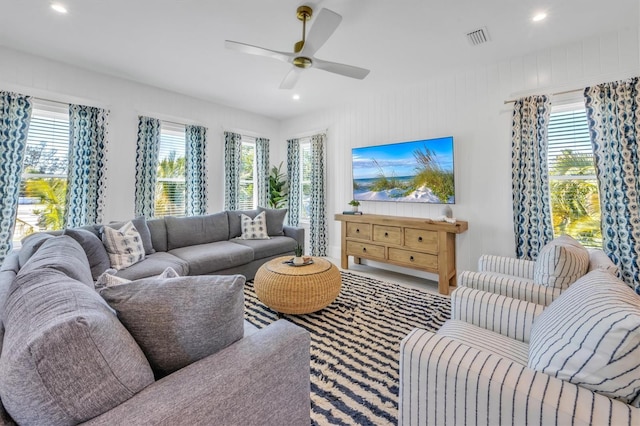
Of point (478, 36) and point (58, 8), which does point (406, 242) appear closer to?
point (478, 36)

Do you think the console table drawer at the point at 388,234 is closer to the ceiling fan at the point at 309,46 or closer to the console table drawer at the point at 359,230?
the console table drawer at the point at 359,230

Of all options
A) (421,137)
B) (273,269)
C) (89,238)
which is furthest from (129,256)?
(421,137)

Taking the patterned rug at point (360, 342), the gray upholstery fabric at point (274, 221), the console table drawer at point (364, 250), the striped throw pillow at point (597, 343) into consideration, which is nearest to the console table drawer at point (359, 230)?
the console table drawer at point (364, 250)

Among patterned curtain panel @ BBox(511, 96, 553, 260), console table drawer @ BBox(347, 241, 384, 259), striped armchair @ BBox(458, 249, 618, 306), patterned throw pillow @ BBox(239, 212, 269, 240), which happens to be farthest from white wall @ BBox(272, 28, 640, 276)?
patterned throw pillow @ BBox(239, 212, 269, 240)

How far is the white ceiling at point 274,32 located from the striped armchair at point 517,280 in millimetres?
2001

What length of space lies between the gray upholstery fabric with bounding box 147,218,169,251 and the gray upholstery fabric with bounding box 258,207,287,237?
4.64 ft

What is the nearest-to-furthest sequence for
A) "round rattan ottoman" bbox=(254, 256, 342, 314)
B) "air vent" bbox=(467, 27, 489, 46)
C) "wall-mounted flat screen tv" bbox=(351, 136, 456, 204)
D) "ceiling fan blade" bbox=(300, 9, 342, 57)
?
"ceiling fan blade" bbox=(300, 9, 342, 57) → "round rattan ottoman" bbox=(254, 256, 342, 314) → "air vent" bbox=(467, 27, 489, 46) → "wall-mounted flat screen tv" bbox=(351, 136, 456, 204)

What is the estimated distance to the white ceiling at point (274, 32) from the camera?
2.16 m

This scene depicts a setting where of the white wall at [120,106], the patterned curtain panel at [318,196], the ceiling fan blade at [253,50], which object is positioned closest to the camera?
the ceiling fan blade at [253,50]

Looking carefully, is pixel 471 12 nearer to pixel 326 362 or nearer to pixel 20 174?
pixel 326 362

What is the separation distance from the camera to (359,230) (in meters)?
3.95

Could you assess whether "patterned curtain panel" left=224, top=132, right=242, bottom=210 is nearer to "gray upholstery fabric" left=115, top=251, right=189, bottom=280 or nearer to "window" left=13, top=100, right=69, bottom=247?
"gray upholstery fabric" left=115, top=251, right=189, bottom=280

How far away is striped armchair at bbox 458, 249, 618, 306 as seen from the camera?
166 centimetres

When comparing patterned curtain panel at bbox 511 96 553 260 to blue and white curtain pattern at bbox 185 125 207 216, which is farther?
blue and white curtain pattern at bbox 185 125 207 216
